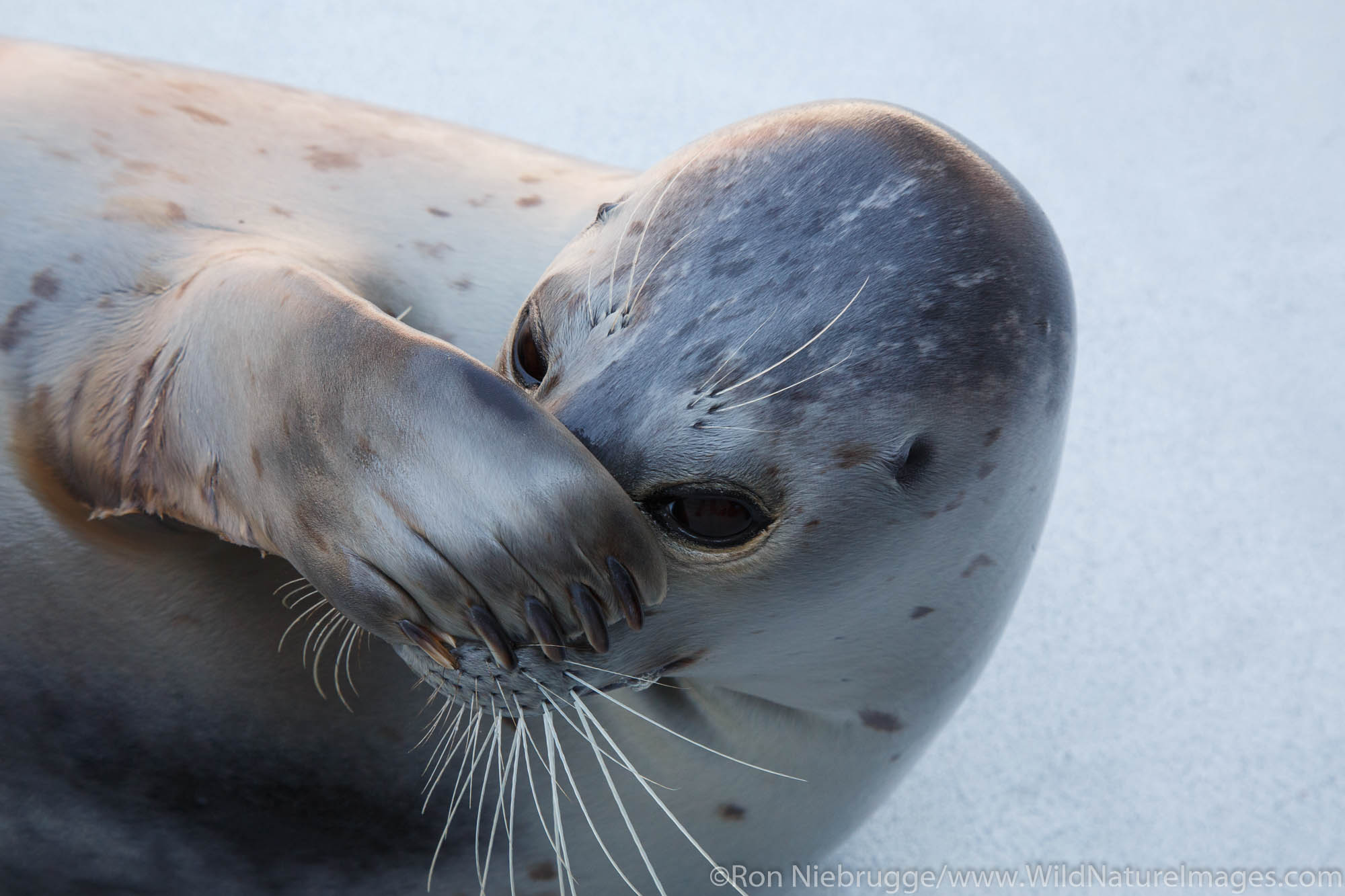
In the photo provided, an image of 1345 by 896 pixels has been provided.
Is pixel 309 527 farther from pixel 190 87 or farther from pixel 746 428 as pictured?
pixel 190 87

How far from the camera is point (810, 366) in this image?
3.85ft

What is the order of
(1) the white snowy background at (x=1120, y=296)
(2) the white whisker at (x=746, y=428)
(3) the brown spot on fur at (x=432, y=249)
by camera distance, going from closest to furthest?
(2) the white whisker at (x=746, y=428) → (3) the brown spot on fur at (x=432, y=249) → (1) the white snowy background at (x=1120, y=296)

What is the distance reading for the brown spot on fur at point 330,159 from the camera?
1.70 meters

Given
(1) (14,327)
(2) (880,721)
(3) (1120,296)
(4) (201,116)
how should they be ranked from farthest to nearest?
(3) (1120,296)
(4) (201,116)
(2) (880,721)
(1) (14,327)

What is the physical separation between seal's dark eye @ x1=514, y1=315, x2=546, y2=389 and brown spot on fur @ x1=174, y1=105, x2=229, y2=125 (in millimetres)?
629

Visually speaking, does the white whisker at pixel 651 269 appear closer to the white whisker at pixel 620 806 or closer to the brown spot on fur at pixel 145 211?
the white whisker at pixel 620 806

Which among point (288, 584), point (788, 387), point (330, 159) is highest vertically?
point (788, 387)

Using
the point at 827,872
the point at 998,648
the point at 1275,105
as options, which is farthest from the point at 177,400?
the point at 1275,105

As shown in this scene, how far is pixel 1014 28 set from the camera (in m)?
3.47

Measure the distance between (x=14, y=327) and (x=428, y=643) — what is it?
693 millimetres

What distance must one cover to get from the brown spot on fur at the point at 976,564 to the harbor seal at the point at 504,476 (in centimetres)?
2

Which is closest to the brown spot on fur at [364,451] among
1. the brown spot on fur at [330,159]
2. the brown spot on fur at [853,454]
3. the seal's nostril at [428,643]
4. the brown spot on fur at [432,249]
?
the seal's nostril at [428,643]

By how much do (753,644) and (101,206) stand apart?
36.7 inches

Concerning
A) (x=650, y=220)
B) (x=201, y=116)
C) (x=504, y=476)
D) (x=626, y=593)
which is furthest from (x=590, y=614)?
(x=201, y=116)
